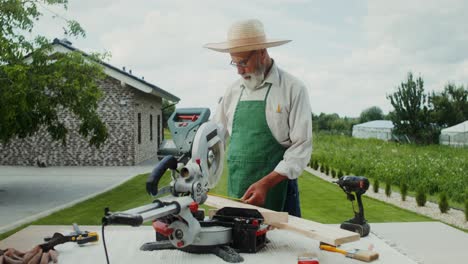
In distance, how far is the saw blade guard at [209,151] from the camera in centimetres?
215

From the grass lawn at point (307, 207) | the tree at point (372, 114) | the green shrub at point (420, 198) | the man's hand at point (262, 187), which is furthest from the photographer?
the tree at point (372, 114)

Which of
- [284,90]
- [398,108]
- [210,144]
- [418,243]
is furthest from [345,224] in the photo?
[398,108]

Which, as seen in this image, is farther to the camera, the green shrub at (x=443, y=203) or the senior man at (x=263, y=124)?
the green shrub at (x=443, y=203)

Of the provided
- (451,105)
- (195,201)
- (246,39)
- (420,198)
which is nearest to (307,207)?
(420,198)

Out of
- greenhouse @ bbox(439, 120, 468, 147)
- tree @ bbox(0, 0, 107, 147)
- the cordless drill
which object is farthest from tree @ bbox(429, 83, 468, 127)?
the cordless drill

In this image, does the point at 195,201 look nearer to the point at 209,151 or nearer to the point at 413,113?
the point at 209,151

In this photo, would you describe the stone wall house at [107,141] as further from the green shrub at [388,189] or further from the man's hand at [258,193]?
the man's hand at [258,193]

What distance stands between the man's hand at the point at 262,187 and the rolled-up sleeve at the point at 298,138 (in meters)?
0.03

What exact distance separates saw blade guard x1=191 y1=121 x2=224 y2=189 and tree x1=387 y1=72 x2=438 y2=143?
2906 centimetres

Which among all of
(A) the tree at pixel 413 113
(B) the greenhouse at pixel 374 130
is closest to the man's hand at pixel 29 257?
(A) the tree at pixel 413 113

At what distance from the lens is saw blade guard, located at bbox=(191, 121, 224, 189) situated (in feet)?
7.06

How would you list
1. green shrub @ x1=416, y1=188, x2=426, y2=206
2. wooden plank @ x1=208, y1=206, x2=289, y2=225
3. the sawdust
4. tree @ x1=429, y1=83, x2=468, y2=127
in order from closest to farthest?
wooden plank @ x1=208, y1=206, x2=289, y2=225
the sawdust
green shrub @ x1=416, y1=188, x2=426, y2=206
tree @ x1=429, y1=83, x2=468, y2=127

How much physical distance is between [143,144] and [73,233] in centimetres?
1730

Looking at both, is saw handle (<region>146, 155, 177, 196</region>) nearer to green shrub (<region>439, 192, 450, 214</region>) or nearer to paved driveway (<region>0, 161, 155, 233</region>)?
paved driveway (<region>0, 161, 155, 233</region>)
